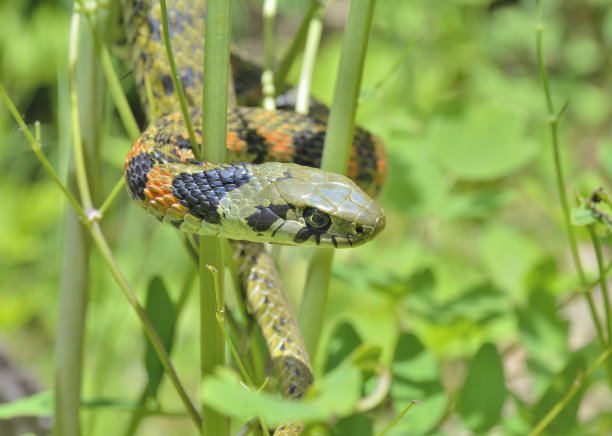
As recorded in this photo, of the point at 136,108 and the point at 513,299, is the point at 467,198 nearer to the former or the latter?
the point at 513,299

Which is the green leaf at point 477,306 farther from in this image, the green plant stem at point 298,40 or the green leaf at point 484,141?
the green plant stem at point 298,40

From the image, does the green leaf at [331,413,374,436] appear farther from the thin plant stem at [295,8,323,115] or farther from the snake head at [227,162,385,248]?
the thin plant stem at [295,8,323,115]

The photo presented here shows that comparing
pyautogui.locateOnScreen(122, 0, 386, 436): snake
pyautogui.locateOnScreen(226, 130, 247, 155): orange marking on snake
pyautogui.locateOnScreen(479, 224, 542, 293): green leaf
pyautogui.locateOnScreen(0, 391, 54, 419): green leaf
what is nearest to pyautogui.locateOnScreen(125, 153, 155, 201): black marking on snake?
pyautogui.locateOnScreen(122, 0, 386, 436): snake

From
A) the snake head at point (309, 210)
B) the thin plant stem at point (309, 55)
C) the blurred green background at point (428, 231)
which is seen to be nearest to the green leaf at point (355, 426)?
the blurred green background at point (428, 231)

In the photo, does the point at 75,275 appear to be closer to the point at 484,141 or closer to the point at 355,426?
Result: the point at 355,426

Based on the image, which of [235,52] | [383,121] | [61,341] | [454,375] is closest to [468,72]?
[454,375]
